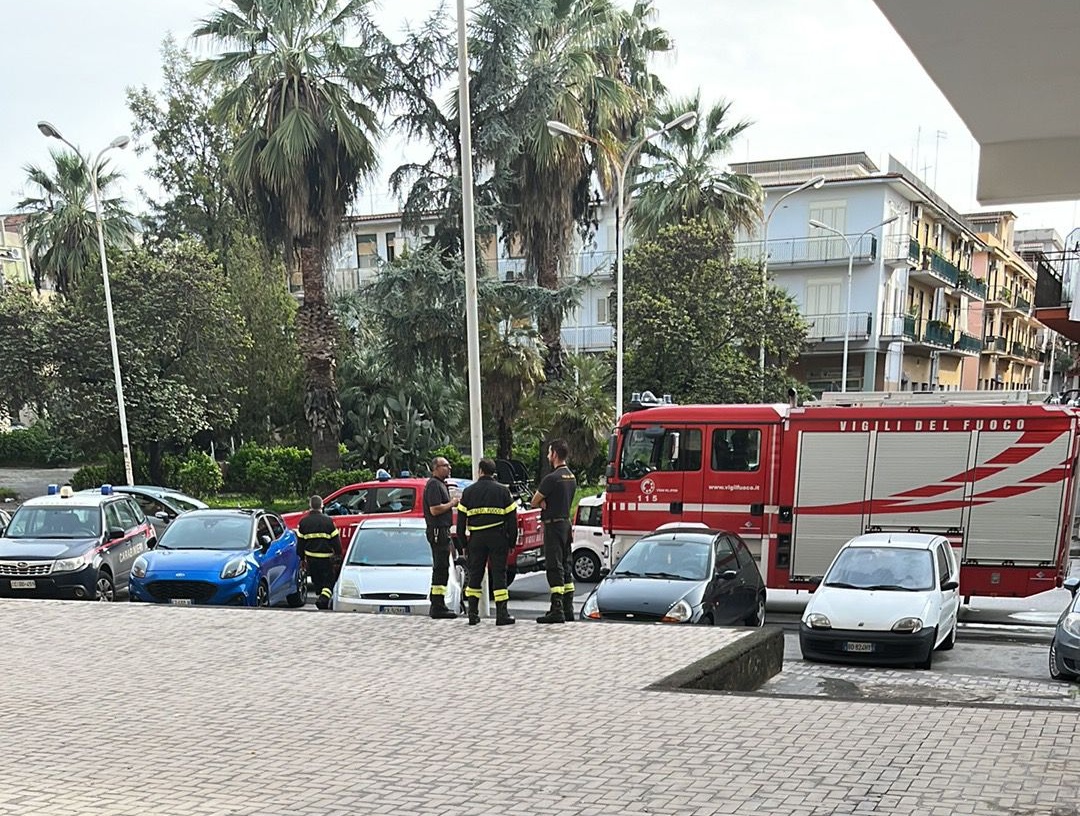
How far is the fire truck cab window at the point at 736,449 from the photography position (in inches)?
603

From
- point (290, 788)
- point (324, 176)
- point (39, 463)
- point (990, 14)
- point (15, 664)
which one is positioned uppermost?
point (324, 176)

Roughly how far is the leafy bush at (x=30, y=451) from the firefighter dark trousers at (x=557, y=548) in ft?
131

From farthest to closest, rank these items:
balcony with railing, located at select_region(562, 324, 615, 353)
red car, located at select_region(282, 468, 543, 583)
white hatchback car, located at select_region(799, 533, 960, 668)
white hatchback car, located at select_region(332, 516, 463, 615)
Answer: balcony with railing, located at select_region(562, 324, 615, 353) < red car, located at select_region(282, 468, 543, 583) < white hatchback car, located at select_region(332, 516, 463, 615) < white hatchback car, located at select_region(799, 533, 960, 668)

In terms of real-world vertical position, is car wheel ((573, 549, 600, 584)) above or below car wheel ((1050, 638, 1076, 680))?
below

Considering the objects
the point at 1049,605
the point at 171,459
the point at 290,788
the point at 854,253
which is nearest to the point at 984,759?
the point at 290,788

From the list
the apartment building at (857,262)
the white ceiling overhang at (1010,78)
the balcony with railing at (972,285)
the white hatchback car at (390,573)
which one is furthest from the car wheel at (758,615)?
the balcony with railing at (972,285)

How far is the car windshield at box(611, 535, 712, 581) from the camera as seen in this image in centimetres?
1195

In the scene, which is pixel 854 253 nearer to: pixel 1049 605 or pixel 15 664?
pixel 1049 605

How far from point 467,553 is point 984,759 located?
570 cm

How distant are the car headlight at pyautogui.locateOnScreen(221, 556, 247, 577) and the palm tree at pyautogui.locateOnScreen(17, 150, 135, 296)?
26.5 metres

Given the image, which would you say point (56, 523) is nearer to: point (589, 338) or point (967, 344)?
point (589, 338)

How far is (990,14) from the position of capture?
3.82 metres

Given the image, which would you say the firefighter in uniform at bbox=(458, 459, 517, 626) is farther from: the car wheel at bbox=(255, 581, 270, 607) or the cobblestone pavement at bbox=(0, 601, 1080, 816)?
the car wheel at bbox=(255, 581, 270, 607)

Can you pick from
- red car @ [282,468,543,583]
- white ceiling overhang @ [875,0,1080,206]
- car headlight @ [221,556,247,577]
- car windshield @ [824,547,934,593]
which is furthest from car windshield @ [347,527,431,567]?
white ceiling overhang @ [875,0,1080,206]
